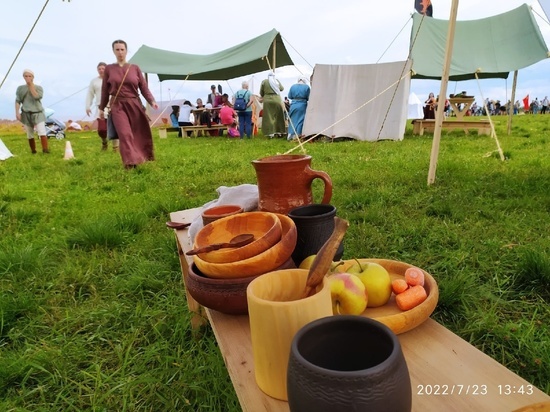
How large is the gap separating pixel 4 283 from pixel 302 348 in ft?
6.36

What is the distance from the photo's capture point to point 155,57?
→ 1085cm

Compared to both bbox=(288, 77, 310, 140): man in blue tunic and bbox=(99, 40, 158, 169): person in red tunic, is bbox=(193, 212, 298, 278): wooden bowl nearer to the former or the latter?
bbox=(99, 40, 158, 169): person in red tunic

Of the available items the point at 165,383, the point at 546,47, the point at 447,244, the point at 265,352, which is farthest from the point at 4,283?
the point at 546,47

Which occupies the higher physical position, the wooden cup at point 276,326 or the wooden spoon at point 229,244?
the wooden spoon at point 229,244

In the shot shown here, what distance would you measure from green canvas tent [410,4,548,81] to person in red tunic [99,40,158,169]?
4973 millimetres

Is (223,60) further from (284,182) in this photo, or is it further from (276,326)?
(276,326)

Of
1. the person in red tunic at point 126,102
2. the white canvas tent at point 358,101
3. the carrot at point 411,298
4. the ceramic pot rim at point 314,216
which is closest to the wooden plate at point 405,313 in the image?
the carrot at point 411,298

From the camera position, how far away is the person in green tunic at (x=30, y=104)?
619cm

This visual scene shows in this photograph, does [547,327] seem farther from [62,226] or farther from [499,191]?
[62,226]

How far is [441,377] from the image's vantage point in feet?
1.90

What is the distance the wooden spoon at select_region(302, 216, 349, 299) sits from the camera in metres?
0.57

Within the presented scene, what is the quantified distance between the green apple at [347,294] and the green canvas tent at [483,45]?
7195 mm

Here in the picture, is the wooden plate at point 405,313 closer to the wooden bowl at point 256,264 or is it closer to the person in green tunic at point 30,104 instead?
the wooden bowl at point 256,264

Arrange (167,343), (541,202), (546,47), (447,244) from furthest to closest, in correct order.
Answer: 1. (546,47)
2. (541,202)
3. (447,244)
4. (167,343)
